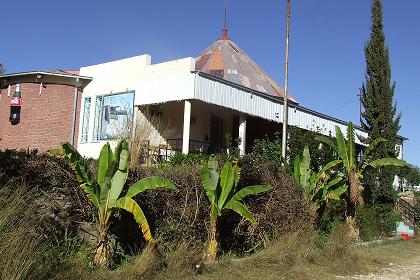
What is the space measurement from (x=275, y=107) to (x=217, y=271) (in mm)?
A: 14377

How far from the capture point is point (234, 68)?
26.6 metres

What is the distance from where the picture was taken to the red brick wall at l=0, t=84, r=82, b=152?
79.1ft

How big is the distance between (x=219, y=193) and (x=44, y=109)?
17001 mm

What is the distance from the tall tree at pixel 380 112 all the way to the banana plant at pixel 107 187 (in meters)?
17.0

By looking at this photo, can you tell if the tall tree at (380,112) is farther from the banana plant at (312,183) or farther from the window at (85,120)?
the window at (85,120)

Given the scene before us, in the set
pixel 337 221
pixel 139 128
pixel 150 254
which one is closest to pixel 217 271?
pixel 150 254

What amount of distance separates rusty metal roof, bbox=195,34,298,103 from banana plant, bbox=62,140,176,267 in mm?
16743

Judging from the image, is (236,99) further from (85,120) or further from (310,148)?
(85,120)

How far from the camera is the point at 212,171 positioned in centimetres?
1031

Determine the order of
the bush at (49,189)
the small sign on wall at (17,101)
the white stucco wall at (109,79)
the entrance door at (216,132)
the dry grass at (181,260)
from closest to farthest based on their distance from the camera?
the dry grass at (181,260) < the bush at (49,189) < the white stucco wall at (109,79) < the entrance door at (216,132) < the small sign on wall at (17,101)

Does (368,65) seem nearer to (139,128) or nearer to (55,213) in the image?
(139,128)

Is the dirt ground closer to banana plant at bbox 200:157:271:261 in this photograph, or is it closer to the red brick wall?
banana plant at bbox 200:157:271:261

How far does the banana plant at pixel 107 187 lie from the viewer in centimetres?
826

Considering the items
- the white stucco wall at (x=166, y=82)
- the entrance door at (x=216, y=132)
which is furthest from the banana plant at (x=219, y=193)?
the entrance door at (x=216, y=132)
